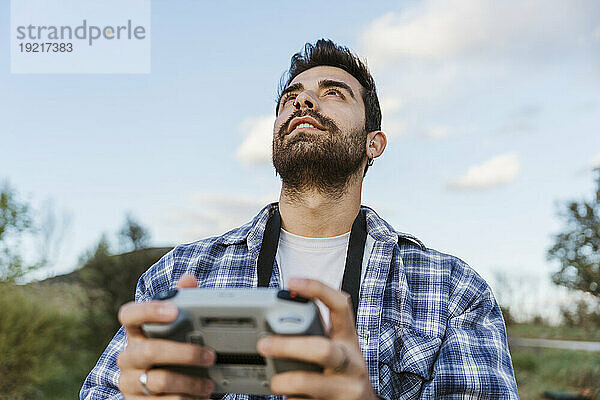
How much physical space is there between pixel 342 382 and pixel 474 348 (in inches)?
45.5

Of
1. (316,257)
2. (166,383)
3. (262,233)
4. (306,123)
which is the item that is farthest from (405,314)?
(166,383)

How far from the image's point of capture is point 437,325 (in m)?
2.20

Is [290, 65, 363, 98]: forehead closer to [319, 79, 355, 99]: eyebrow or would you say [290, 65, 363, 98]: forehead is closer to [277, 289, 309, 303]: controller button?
[319, 79, 355, 99]: eyebrow

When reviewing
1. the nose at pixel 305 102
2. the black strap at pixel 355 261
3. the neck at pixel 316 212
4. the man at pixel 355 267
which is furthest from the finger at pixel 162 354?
the nose at pixel 305 102

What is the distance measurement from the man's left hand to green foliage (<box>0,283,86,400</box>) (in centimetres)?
962

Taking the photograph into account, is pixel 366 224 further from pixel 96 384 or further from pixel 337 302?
pixel 337 302

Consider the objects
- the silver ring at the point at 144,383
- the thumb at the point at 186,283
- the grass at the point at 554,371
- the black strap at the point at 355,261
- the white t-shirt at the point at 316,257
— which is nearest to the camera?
the silver ring at the point at 144,383

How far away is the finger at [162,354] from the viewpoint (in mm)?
1132

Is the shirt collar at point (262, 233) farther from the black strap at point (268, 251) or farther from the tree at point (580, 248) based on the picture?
the tree at point (580, 248)

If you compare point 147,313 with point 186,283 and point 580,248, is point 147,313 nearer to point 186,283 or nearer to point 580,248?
point 186,283

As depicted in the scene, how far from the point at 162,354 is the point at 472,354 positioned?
133 cm

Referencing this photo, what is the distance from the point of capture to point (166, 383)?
1.14 m

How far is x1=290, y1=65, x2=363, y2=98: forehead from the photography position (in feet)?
8.86

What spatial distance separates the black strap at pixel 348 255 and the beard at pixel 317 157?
18cm
